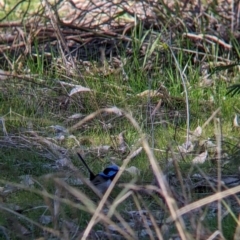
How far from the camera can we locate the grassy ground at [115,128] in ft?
13.1

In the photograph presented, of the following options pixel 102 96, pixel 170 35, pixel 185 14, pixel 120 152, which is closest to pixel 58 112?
pixel 102 96

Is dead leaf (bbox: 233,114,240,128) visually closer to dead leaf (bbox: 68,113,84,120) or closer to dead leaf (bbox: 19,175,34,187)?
dead leaf (bbox: 68,113,84,120)

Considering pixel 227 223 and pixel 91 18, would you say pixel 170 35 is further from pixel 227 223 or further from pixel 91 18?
pixel 227 223

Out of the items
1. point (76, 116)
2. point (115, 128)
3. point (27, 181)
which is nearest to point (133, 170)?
point (27, 181)

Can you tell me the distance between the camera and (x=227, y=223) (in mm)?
3756

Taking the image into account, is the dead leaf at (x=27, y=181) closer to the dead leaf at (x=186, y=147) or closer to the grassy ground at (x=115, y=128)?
the grassy ground at (x=115, y=128)

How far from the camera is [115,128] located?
5.54 metres

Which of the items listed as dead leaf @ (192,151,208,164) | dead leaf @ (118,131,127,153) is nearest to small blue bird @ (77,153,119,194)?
dead leaf @ (192,151,208,164)

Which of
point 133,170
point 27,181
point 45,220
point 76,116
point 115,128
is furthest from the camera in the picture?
point 76,116

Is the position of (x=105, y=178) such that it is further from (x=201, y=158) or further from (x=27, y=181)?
(x=201, y=158)

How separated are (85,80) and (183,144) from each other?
140 centimetres

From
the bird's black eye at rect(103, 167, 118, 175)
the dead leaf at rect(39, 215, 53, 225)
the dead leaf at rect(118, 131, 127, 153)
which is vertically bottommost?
the dead leaf at rect(118, 131, 127, 153)

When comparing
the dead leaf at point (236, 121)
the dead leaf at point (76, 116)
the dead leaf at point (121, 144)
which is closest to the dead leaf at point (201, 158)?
the dead leaf at point (121, 144)

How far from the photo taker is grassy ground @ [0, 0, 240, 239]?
3984mm
